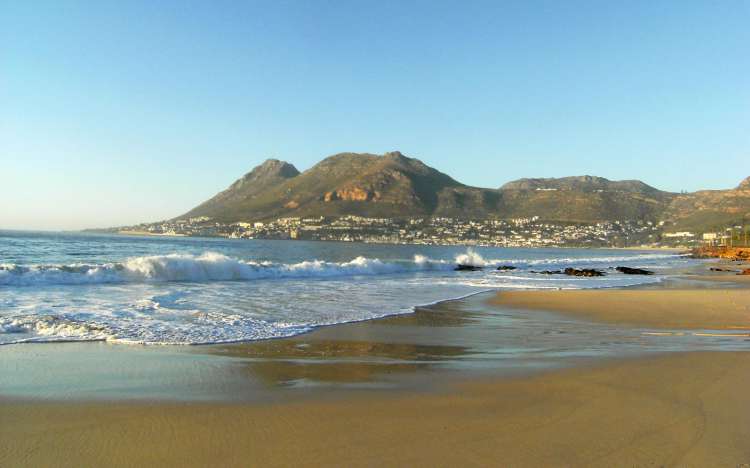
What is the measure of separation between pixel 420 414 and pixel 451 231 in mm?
153915

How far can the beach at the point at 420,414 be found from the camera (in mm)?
4496

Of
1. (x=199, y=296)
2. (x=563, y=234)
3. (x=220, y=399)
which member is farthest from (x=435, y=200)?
(x=220, y=399)

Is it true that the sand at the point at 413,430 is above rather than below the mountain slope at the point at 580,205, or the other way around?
below

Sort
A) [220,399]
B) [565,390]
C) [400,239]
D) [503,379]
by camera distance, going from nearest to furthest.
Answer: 1. [220,399]
2. [565,390]
3. [503,379]
4. [400,239]

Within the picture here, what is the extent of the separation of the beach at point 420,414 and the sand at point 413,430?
2cm

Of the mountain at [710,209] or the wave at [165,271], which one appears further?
the mountain at [710,209]

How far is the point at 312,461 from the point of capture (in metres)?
4.34

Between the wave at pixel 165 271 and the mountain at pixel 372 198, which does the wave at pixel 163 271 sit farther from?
the mountain at pixel 372 198

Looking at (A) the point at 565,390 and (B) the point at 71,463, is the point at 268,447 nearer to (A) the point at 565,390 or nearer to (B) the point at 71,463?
(B) the point at 71,463

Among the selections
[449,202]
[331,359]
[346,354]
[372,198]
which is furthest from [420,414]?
[449,202]

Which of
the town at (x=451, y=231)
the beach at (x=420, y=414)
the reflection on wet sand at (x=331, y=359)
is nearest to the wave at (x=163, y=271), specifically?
the reflection on wet sand at (x=331, y=359)

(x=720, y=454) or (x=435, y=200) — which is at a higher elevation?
(x=435, y=200)

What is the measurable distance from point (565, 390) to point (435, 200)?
558 feet

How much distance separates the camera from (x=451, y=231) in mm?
157750
